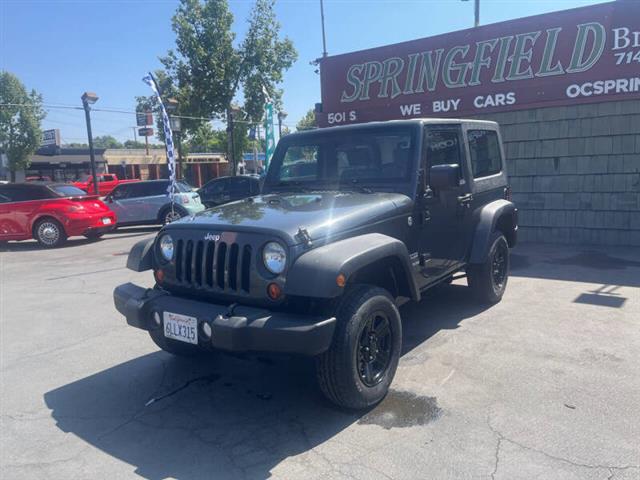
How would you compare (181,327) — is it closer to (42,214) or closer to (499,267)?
(499,267)

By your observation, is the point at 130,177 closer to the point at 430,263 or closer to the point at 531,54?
the point at 531,54

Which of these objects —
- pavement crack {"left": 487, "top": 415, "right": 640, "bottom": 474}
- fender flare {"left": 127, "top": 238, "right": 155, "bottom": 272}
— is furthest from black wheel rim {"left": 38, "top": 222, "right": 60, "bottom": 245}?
pavement crack {"left": 487, "top": 415, "right": 640, "bottom": 474}

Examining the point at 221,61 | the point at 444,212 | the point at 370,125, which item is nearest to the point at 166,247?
the point at 370,125

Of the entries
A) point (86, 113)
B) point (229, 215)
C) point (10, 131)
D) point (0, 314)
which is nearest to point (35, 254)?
point (0, 314)

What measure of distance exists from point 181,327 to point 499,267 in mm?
3966

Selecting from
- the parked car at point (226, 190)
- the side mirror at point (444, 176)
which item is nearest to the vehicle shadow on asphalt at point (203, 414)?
the side mirror at point (444, 176)

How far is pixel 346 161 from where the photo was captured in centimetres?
475

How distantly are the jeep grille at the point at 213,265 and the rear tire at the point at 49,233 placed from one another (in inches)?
397

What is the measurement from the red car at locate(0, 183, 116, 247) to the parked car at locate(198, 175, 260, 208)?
433 cm

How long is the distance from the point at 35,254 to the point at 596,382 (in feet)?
37.7

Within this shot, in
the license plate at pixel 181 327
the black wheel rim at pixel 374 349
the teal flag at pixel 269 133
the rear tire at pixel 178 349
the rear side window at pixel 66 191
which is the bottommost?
the rear tire at pixel 178 349

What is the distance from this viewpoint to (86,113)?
1647 centimetres

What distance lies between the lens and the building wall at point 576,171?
8.89 m

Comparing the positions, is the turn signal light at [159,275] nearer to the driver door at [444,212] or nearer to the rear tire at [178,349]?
the rear tire at [178,349]
